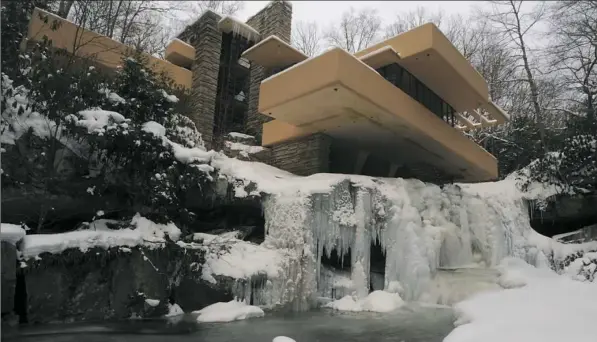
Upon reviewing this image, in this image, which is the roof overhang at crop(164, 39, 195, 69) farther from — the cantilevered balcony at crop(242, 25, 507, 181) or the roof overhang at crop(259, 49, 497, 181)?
the roof overhang at crop(259, 49, 497, 181)

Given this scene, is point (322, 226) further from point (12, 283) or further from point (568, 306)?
point (12, 283)

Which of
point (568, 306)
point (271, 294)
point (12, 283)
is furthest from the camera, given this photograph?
point (271, 294)

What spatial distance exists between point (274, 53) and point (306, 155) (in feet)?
12.3

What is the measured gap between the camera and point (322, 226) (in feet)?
30.1

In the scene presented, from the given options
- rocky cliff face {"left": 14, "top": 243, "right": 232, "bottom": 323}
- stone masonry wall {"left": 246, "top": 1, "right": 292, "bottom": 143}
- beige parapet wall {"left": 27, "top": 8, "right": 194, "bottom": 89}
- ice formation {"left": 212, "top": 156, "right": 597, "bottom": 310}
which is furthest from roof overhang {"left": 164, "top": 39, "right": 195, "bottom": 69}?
rocky cliff face {"left": 14, "top": 243, "right": 232, "bottom": 323}

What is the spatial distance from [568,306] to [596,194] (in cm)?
884

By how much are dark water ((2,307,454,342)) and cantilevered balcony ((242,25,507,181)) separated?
190 inches

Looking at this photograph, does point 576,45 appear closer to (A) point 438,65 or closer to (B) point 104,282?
(A) point 438,65

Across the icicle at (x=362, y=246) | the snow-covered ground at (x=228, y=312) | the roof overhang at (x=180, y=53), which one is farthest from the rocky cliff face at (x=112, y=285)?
the roof overhang at (x=180, y=53)

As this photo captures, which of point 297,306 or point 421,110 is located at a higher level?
point 421,110

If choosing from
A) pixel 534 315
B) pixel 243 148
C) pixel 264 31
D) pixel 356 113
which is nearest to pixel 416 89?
pixel 356 113

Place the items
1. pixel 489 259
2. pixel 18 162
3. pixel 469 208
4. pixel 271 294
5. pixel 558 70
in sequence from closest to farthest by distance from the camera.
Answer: pixel 18 162 → pixel 271 294 → pixel 489 259 → pixel 469 208 → pixel 558 70

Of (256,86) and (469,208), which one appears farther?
(256,86)

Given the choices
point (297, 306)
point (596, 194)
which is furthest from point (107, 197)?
point (596, 194)
